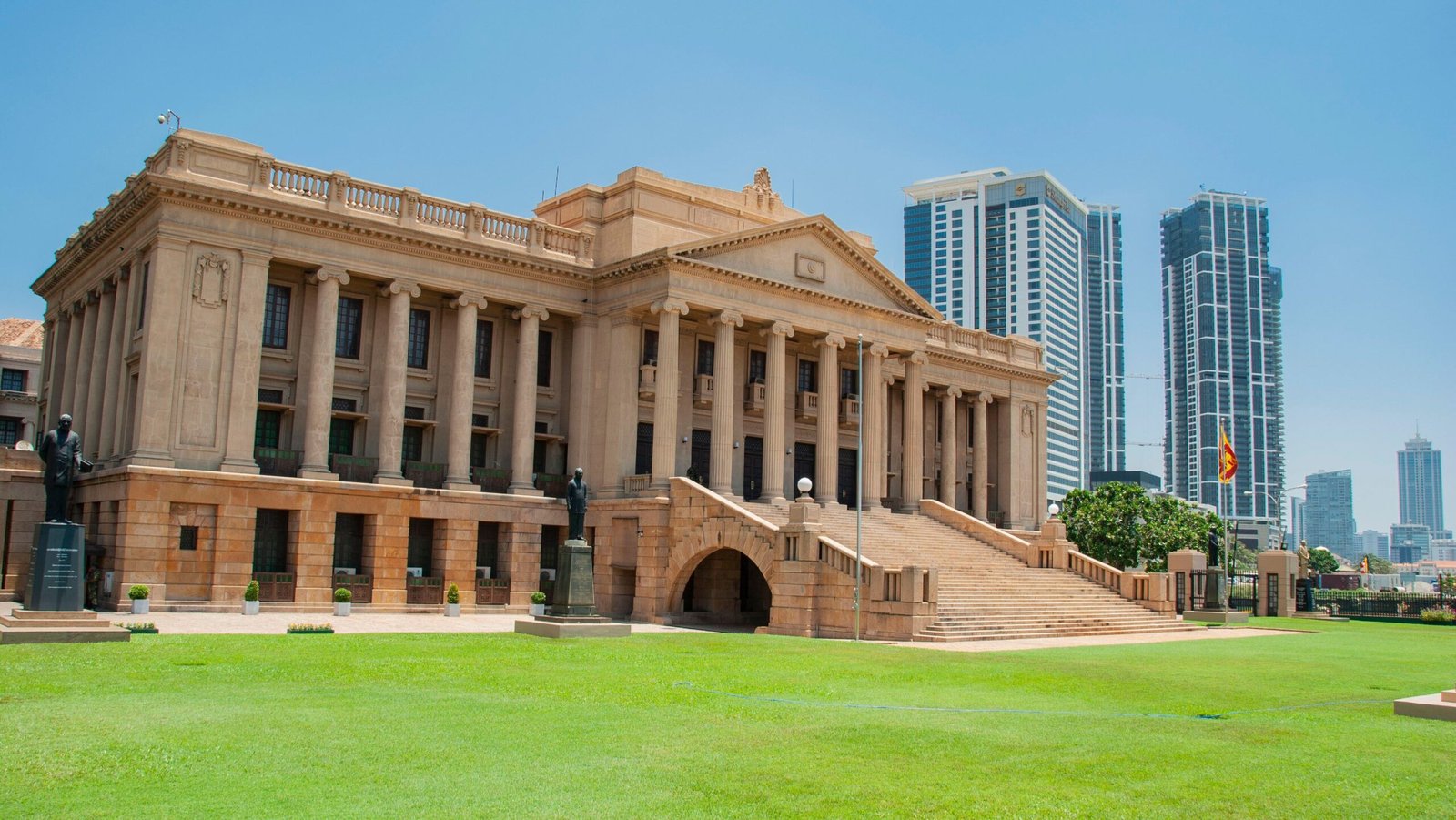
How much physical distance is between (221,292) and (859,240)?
28915mm

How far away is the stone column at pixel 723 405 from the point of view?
45.4m

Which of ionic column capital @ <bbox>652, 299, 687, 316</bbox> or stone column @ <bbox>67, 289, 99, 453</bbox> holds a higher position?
ionic column capital @ <bbox>652, 299, 687, 316</bbox>

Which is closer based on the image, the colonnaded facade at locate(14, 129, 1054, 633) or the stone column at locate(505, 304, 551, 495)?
the colonnaded facade at locate(14, 129, 1054, 633)

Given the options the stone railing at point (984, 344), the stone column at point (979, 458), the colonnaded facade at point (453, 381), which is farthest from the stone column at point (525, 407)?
the stone column at point (979, 458)

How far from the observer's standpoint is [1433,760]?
13766 millimetres

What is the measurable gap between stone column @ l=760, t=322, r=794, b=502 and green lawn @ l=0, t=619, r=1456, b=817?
900 inches

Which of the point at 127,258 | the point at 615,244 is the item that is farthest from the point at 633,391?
the point at 127,258

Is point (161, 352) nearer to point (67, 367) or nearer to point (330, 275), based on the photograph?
point (330, 275)

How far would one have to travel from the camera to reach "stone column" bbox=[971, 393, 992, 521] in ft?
A: 205

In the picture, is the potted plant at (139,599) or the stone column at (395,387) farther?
the stone column at (395,387)

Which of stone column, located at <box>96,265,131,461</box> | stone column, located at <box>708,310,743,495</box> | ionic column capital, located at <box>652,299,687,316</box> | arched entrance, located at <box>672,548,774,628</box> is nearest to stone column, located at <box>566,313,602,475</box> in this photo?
ionic column capital, located at <box>652,299,687,316</box>

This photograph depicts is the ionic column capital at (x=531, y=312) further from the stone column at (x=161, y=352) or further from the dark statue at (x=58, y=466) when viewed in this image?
the dark statue at (x=58, y=466)

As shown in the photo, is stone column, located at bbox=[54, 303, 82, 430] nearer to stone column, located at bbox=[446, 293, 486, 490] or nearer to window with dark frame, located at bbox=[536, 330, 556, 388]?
stone column, located at bbox=[446, 293, 486, 490]

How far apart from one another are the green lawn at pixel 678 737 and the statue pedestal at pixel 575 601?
487 cm
